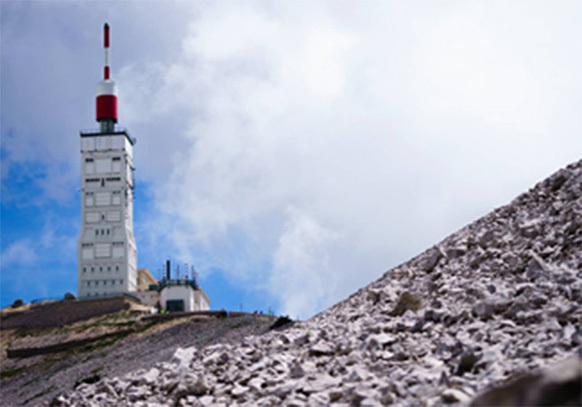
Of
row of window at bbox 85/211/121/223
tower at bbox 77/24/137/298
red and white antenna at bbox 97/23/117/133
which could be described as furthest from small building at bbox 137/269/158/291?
red and white antenna at bbox 97/23/117/133

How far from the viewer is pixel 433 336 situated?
1490cm

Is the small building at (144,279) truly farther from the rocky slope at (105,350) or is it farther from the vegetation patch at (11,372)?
the vegetation patch at (11,372)

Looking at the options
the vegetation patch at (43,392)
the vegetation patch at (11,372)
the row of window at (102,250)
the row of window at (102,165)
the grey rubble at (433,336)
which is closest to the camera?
the grey rubble at (433,336)

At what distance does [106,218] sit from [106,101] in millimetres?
15656

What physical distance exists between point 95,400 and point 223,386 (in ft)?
13.7

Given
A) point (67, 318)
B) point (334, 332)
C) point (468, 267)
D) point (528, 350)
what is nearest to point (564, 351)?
point (528, 350)

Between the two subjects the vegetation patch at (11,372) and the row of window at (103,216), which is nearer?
the vegetation patch at (11,372)

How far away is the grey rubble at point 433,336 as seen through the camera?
39.6ft

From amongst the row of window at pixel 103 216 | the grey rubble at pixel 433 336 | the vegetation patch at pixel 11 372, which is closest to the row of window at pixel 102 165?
the row of window at pixel 103 216

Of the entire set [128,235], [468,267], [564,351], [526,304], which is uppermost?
[128,235]

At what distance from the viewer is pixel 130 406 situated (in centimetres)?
1748

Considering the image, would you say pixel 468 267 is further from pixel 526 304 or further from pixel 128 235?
pixel 128 235

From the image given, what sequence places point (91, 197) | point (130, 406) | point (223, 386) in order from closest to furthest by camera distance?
point (223, 386), point (130, 406), point (91, 197)

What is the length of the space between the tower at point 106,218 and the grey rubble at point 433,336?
2940 inches
